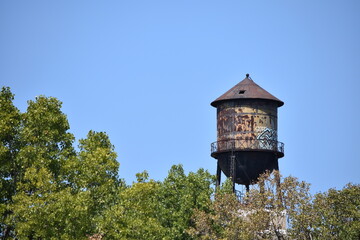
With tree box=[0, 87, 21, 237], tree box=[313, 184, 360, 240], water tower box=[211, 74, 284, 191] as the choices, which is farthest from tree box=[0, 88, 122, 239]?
water tower box=[211, 74, 284, 191]

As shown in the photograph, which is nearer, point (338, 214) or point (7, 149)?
point (7, 149)

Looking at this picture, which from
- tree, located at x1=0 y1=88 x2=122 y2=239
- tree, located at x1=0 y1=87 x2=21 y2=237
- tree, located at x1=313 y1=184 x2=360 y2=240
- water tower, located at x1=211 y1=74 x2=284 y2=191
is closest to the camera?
tree, located at x1=0 y1=88 x2=122 y2=239

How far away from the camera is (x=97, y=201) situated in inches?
1747

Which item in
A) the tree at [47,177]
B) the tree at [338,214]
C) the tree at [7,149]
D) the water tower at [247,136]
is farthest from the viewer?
the water tower at [247,136]

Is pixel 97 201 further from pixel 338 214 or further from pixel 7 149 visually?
pixel 338 214

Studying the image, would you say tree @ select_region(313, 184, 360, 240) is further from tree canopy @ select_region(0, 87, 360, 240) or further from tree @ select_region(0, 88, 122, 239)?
tree @ select_region(0, 88, 122, 239)

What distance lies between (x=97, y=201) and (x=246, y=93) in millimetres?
18092

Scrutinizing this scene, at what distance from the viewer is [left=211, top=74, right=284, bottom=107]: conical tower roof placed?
58500 millimetres

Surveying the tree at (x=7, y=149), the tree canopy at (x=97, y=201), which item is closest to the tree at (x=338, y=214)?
the tree canopy at (x=97, y=201)

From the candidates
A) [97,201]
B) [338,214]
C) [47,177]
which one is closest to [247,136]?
[338,214]

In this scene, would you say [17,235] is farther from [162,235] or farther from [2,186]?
[162,235]

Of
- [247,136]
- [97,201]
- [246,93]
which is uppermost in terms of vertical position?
[246,93]

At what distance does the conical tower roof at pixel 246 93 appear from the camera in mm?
58500

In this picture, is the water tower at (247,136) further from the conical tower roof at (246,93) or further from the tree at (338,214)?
the tree at (338,214)
